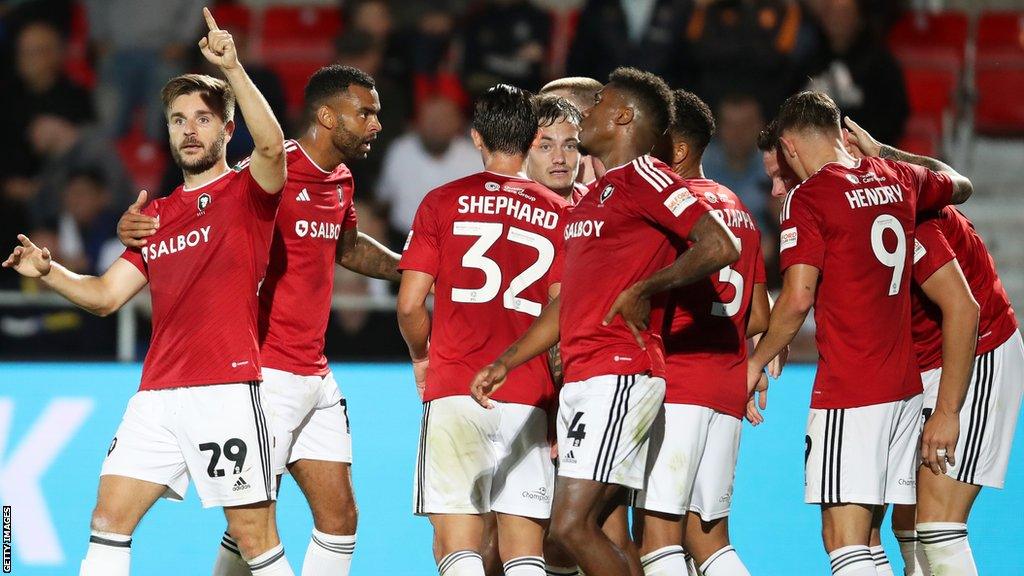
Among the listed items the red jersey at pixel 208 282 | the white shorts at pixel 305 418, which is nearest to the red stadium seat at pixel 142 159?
the white shorts at pixel 305 418

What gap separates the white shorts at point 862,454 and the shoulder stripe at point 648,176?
121 cm

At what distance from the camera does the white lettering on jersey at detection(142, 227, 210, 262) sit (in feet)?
16.6

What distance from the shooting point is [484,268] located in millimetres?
5371

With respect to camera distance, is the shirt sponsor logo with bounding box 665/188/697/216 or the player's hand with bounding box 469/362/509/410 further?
the player's hand with bounding box 469/362/509/410

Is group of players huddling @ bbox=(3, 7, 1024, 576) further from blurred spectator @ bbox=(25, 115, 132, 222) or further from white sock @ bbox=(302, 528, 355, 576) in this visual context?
blurred spectator @ bbox=(25, 115, 132, 222)

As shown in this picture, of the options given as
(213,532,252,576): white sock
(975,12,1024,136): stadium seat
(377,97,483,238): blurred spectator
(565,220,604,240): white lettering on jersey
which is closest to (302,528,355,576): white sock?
(213,532,252,576): white sock

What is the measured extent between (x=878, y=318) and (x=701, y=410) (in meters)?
0.76

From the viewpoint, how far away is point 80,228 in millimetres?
10695

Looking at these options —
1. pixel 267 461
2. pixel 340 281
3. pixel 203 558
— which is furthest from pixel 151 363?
pixel 340 281

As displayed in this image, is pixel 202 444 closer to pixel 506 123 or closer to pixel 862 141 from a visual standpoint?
pixel 506 123

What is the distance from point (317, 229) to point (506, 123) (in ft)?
3.00

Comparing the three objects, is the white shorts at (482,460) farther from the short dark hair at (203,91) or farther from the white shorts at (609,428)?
the short dark hair at (203,91)

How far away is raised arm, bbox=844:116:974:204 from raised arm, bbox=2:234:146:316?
116 inches

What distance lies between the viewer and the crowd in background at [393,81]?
34.0 feet
